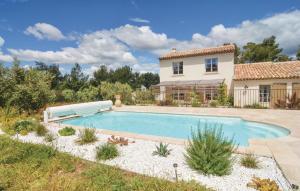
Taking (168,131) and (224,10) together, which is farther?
(224,10)

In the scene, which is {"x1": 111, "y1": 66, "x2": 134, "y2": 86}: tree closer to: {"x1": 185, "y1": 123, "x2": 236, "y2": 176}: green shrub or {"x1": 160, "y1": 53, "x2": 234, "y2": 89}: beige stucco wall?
{"x1": 160, "y1": 53, "x2": 234, "y2": 89}: beige stucco wall

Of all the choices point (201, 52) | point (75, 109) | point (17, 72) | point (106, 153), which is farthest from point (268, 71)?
point (17, 72)

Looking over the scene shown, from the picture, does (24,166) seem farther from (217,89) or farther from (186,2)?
(217,89)

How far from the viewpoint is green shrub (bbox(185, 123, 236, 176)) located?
584cm

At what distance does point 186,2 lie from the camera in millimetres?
19469

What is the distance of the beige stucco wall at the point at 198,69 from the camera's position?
2653 centimetres

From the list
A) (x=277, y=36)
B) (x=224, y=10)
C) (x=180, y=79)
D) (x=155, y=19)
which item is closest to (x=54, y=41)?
(x=155, y=19)

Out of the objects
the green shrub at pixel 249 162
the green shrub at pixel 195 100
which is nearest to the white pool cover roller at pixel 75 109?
the green shrub at pixel 195 100

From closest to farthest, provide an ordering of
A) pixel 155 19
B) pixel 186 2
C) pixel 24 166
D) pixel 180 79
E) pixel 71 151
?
1. pixel 24 166
2. pixel 71 151
3. pixel 186 2
4. pixel 155 19
5. pixel 180 79

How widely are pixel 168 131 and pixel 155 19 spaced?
51.8ft

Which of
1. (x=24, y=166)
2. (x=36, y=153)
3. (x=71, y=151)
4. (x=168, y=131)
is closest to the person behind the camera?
(x=24, y=166)

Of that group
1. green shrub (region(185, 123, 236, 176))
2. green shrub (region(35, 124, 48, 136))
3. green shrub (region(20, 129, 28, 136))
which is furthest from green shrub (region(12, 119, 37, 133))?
green shrub (region(185, 123, 236, 176))

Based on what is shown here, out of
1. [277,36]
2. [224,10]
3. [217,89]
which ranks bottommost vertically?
[217,89]

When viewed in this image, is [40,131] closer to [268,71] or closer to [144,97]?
[144,97]
